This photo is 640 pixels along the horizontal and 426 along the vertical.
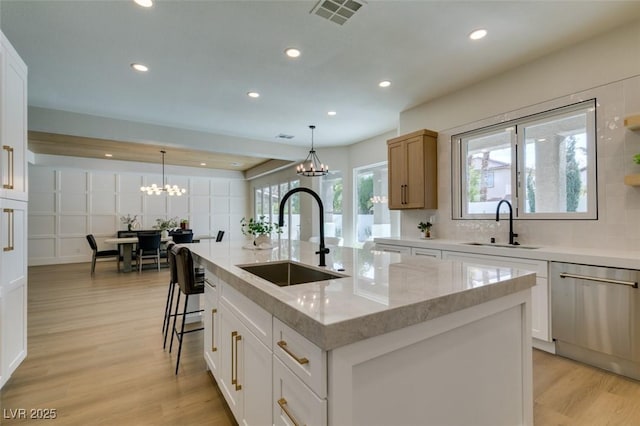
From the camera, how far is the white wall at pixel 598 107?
249cm

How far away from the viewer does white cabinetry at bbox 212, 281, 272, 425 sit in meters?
1.23

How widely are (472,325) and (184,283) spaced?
203cm

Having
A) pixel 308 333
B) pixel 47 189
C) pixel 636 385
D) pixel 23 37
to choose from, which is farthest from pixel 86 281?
pixel 636 385

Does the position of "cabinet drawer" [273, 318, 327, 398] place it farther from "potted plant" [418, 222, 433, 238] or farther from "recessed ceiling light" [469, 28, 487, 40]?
"potted plant" [418, 222, 433, 238]

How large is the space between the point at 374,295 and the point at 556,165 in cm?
305

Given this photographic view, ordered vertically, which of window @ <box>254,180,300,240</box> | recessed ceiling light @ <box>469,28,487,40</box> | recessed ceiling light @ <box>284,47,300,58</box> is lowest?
window @ <box>254,180,300,240</box>

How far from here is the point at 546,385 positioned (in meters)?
2.13

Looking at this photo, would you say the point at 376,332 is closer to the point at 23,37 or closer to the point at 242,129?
the point at 23,37

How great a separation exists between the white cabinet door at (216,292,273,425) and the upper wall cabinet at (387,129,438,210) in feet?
10.1

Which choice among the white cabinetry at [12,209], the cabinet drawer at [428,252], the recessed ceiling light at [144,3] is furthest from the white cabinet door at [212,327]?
the cabinet drawer at [428,252]

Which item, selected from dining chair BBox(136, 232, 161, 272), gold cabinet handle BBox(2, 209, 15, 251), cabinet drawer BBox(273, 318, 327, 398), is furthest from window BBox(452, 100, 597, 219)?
dining chair BBox(136, 232, 161, 272)

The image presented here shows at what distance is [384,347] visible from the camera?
0.95m

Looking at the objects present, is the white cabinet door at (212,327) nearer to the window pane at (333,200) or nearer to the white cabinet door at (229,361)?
the white cabinet door at (229,361)

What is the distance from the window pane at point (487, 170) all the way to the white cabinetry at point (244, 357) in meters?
3.27
